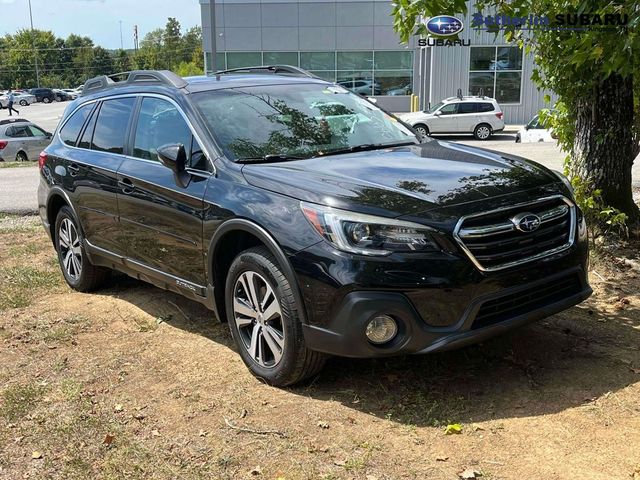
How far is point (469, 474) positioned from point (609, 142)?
4.11 m

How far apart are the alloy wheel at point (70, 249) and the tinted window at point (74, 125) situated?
732 millimetres

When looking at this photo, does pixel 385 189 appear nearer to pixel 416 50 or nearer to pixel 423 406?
pixel 423 406

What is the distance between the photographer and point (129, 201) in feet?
16.4

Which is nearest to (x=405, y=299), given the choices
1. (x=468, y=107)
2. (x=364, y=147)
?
(x=364, y=147)

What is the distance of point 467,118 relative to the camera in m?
28.4

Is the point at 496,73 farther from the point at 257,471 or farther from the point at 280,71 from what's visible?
the point at 257,471

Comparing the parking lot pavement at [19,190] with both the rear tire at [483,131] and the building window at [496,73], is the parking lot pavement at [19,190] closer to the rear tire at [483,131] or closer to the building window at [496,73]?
the rear tire at [483,131]

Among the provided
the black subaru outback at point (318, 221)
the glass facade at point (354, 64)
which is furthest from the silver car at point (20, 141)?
the black subaru outback at point (318, 221)

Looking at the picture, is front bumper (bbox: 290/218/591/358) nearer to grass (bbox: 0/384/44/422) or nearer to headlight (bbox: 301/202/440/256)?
headlight (bbox: 301/202/440/256)

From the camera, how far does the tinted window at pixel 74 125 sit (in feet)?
20.0

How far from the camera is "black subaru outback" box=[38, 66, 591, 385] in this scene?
136 inches

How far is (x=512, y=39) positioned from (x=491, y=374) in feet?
13.5

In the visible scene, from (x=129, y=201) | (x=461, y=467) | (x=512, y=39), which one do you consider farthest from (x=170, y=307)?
(x=512, y=39)

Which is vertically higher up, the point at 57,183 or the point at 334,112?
the point at 334,112
